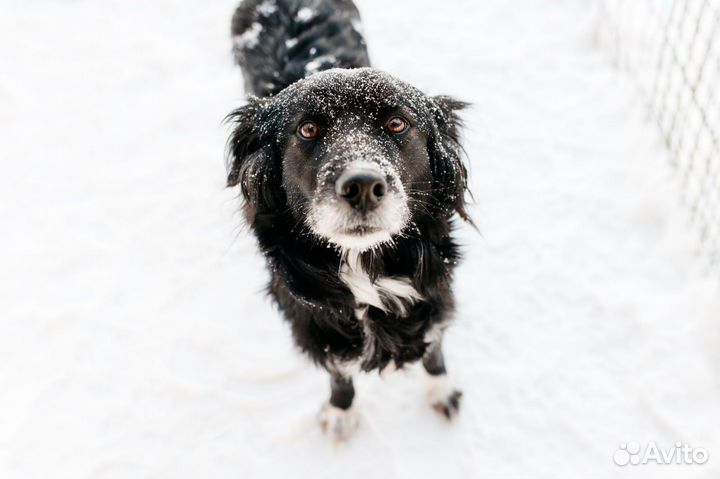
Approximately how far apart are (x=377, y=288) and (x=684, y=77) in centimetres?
208

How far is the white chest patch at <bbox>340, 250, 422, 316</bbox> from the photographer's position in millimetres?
2256

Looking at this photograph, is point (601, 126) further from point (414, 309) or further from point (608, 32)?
point (414, 309)

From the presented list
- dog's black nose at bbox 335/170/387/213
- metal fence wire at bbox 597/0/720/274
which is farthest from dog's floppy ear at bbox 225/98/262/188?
metal fence wire at bbox 597/0/720/274

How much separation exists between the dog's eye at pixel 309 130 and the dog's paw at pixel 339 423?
1270mm

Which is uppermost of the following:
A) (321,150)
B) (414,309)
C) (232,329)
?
(321,150)

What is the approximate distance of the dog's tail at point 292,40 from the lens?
9.61ft

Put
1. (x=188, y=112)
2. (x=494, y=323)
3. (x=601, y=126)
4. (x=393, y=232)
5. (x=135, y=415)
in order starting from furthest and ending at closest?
(x=188, y=112) → (x=601, y=126) → (x=494, y=323) → (x=135, y=415) → (x=393, y=232)

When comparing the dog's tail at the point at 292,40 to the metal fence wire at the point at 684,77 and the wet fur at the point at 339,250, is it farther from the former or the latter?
the metal fence wire at the point at 684,77

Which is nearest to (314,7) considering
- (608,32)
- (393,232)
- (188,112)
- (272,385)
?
(188,112)

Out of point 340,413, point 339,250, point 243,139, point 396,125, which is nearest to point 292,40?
point 243,139

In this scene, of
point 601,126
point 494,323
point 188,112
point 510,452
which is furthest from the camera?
point 188,112

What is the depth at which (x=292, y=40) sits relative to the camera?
3.11 metres

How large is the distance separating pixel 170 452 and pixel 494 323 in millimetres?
1677

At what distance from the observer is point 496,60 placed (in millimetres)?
4281
